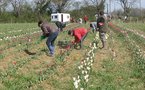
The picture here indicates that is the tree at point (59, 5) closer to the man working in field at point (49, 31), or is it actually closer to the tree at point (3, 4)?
the tree at point (3, 4)

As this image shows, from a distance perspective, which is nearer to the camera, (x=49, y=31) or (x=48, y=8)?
(x=49, y=31)

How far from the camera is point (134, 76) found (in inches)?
394

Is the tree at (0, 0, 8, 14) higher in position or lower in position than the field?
higher

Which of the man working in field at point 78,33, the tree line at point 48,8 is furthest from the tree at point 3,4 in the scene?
the man working in field at point 78,33

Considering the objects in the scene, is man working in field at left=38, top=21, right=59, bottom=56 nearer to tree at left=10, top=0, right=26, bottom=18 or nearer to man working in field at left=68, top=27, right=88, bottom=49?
man working in field at left=68, top=27, right=88, bottom=49

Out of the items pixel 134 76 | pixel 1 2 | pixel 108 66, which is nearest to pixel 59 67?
pixel 108 66

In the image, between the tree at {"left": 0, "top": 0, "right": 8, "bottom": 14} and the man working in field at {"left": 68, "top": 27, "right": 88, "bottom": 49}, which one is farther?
the tree at {"left": 0, "top": 0, "right": 8, "bottom": 14}

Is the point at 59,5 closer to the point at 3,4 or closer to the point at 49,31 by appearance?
the point at 3,4

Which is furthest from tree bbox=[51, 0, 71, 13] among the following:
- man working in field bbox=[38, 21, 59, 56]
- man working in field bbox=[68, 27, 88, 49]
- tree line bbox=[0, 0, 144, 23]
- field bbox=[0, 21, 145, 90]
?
man working in field bbox=[38, 21, 59, 56]

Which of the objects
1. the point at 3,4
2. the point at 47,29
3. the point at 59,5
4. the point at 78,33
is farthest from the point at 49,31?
the point at 59,5

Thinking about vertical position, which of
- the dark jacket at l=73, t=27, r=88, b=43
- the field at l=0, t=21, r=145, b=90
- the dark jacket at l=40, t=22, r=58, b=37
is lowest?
the field at l=0, t=21, r=145, b=90

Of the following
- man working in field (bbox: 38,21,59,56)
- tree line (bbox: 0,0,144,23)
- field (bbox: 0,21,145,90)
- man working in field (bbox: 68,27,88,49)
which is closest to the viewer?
field (bbox: 0,21,145,90)

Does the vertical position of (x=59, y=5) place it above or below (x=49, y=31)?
below

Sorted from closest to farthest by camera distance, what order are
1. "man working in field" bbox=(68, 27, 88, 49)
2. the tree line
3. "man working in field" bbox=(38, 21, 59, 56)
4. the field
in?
the field
"man working in field" bbox=(38, 21, 59, 56)
"man working in field" bbox=(68, 27, 88, 49)
the tree line
